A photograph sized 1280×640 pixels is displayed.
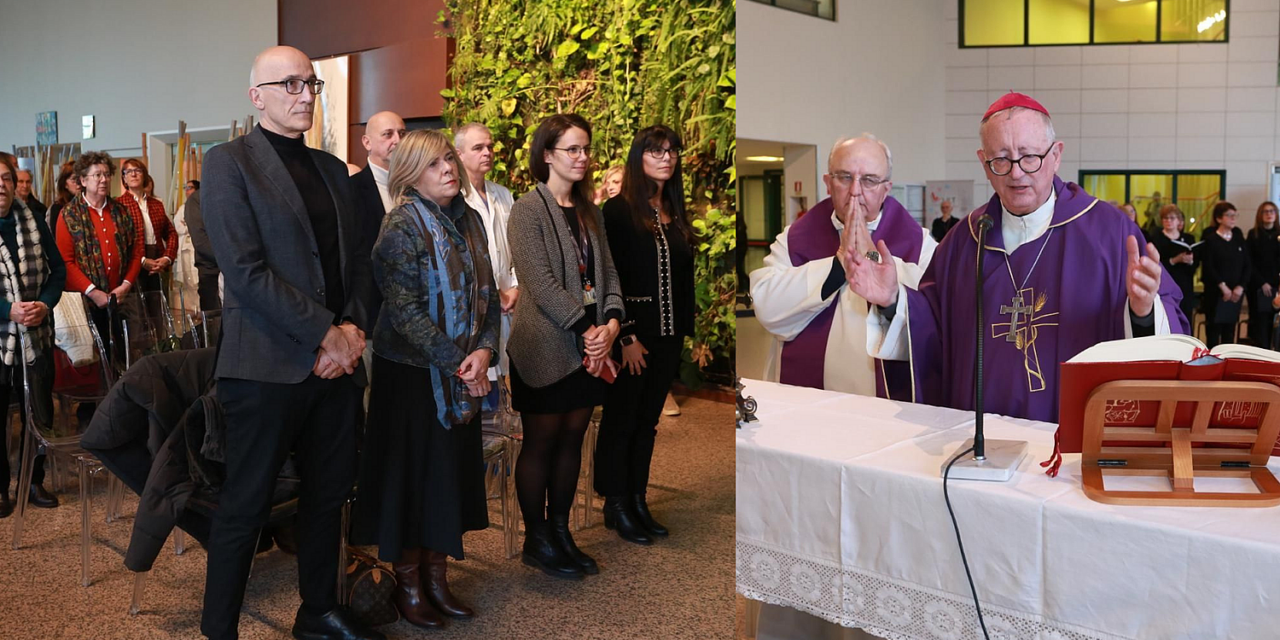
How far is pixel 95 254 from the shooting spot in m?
2.45

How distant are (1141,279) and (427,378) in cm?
181

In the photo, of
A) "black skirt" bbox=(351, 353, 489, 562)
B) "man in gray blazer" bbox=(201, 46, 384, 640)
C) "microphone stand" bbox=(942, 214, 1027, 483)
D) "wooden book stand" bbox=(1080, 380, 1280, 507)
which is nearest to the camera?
"wooden book stand" bbox=(1080, 380, 1280, 507)

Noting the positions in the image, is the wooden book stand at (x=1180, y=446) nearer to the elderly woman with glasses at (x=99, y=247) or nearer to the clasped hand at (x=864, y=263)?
the clasped hand at (x=864, y=263)

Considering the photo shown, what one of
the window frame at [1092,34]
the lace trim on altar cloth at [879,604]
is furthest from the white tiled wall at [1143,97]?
the lace trim on altar cloth at [879,604]

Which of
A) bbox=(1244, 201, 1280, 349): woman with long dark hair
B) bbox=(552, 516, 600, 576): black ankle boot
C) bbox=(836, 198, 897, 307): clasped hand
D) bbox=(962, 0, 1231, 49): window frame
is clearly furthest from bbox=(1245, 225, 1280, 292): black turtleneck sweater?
bbox=(552, 516, 600, 576): black ankle boot

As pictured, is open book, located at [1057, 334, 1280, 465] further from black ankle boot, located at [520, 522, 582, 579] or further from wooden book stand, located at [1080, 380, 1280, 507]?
black ankle boot, located at [520, 522, 582, 579]

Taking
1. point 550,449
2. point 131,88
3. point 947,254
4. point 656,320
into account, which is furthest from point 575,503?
point 131,88

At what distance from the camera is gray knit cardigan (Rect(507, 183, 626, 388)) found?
2242 mm

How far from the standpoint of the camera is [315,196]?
87.4 inches

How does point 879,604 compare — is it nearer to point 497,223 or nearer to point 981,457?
point 981,457

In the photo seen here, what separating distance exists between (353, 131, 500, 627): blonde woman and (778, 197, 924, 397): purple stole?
0.78m

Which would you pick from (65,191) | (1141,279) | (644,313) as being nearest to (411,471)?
(644,313)

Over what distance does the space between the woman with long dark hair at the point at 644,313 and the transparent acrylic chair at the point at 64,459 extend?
134 centimetres

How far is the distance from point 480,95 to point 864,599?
141cm
